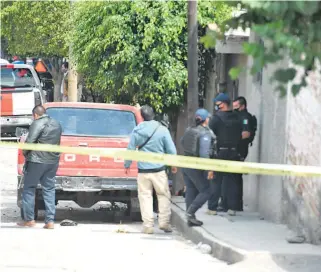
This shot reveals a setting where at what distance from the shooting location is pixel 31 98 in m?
25.7

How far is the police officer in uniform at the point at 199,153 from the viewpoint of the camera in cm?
1170

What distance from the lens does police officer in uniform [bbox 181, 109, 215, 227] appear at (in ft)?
38.4

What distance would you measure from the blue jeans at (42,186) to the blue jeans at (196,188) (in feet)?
5.78

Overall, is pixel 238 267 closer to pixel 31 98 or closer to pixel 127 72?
pixel 127 72

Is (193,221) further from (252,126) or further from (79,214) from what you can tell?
(79,214)

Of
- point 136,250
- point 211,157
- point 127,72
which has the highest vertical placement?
point 127,72

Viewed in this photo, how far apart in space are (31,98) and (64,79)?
20.1 metres

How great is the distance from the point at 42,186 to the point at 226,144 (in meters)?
2.61

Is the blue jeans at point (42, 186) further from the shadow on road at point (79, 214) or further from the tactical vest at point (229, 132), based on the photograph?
the tactical vest at point (229, 132)

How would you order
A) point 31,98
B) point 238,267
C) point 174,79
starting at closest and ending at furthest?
point 238,267
point 174,79
point 31,98

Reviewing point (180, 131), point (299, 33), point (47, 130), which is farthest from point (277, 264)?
point (180, 131)

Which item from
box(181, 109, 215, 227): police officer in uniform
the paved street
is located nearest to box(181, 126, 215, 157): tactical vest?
box(181, 109, 215, 227): police officer in uniform

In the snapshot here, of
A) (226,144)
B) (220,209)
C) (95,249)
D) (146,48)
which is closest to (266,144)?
(226,144)

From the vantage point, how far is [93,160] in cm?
1277
